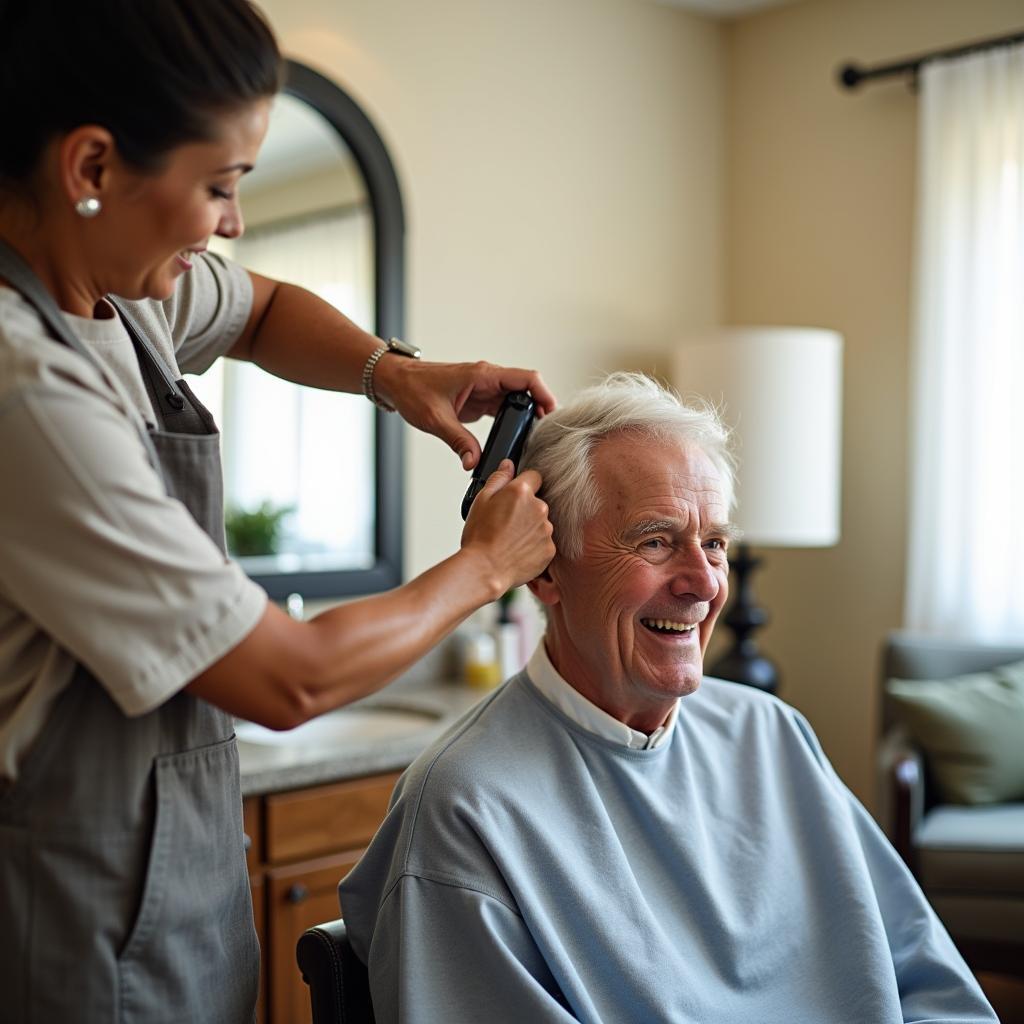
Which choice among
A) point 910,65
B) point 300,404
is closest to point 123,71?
point 300,404

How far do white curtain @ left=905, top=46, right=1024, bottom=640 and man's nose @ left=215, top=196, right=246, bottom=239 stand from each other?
3.09 meters

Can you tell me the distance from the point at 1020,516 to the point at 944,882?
49.1 inches

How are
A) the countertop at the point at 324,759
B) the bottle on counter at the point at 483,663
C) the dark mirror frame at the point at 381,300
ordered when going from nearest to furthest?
the countertop at the point at 324,759 < the dark mirror frame at the point at 381,300 < the bottle on counter at the point at 483,663

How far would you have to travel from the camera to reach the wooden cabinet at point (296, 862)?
248 cm

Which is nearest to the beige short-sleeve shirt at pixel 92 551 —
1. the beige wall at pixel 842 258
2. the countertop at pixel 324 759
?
the countertop at pixel 324 759

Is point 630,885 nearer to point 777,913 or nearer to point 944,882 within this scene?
point 777,913

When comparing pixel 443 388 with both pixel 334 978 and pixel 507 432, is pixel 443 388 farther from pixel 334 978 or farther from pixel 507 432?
pixel 334 978

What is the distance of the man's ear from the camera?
5.51 ft

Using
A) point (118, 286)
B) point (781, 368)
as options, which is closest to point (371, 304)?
point (781, 368)

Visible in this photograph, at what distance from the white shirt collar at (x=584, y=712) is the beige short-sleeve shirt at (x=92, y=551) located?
67cm

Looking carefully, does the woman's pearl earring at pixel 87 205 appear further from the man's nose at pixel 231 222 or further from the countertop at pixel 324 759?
the countertop at pixel 324 759

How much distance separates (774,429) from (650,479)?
208cm

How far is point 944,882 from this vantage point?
2.93m

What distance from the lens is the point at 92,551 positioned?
95cm
